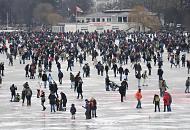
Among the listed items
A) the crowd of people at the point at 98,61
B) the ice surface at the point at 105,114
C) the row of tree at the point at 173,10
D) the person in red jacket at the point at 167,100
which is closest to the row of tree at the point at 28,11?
the row of tree at the point at 173,10

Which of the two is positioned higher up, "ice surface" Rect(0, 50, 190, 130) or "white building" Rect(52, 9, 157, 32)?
"white building" Rect(52, 9, 157, 32)

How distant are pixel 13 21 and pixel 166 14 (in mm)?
45300

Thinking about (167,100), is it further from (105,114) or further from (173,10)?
(173,10)

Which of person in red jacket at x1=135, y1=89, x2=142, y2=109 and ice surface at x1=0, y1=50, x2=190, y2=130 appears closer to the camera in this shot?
ice surface at x1=0, y1=50, x2=190, y2=130

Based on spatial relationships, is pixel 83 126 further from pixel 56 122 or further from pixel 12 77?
pixel 12 77

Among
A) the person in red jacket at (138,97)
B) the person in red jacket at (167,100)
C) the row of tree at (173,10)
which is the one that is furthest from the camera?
the row of tree at (173,10)

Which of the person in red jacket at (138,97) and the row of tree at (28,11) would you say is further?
the row of tree at (28,11)

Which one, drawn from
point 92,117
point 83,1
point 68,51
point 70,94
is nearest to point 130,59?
point 68,51

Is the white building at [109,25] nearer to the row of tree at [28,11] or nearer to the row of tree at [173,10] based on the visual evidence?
the row of tree at [173,10]

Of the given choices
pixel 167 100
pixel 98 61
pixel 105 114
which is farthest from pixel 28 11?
pixel 167 100

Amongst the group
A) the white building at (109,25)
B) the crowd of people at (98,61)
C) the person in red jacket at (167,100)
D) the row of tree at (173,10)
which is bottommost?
the person in red jacket at (167,100)

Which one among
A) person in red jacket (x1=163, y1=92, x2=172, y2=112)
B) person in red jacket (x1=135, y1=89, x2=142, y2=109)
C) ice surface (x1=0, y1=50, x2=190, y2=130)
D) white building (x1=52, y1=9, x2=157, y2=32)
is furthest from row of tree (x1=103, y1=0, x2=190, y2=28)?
person in red jacket (x1=163, y1=92, x2=172, y2=112)

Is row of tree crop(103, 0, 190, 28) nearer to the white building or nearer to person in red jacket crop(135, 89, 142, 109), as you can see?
the white building

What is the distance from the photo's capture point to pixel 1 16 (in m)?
142
